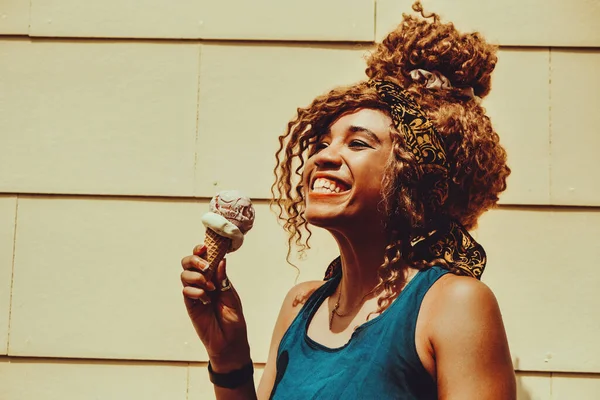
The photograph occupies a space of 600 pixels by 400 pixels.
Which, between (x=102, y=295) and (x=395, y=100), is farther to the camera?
(x=102, y=295)

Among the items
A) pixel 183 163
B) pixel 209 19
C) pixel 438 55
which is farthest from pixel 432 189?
pixel 209 19

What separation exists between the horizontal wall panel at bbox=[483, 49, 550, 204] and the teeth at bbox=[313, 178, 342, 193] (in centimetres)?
96

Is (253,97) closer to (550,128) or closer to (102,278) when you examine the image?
(102,278)

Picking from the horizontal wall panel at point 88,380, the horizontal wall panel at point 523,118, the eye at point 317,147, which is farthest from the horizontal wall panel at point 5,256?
the horizontal wall panel at point 523,118

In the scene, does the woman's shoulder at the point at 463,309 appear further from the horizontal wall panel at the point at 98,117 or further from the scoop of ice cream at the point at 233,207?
the horizontal wall panel at the point at 98,117

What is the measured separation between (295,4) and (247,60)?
0.29 meters

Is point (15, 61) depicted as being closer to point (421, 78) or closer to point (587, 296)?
point (421, 78)

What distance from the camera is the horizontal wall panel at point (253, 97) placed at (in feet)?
9.87

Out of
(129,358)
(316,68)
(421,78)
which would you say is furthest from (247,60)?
(129,358)

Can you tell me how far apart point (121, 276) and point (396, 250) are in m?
1.22

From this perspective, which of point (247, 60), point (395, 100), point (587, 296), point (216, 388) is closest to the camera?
point (395, 100)

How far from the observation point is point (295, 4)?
305cm

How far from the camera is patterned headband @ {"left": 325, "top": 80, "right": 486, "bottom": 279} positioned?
7.29 ft

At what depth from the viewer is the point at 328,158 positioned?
2248 millimetres
